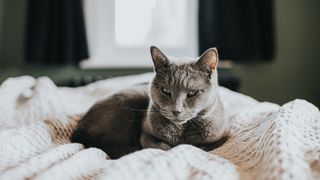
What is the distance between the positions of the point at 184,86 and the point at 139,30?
5.76 feet

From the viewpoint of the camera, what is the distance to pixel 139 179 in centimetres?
61

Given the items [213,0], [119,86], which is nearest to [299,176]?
[119,86]

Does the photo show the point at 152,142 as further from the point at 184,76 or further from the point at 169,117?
the point at 184,76

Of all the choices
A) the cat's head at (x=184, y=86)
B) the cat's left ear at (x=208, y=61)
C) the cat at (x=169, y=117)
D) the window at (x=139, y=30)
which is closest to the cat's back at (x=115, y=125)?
the cat at (x=169, y=117)

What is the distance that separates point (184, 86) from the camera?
97cm

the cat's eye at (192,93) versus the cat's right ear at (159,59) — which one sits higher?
the cat's right ear at (159,59)

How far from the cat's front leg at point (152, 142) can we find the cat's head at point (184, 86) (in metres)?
→ 0.07

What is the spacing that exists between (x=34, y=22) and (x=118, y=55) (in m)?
0.61

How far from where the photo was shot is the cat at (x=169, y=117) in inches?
38.6

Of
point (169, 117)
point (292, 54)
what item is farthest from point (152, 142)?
point (292, 54)

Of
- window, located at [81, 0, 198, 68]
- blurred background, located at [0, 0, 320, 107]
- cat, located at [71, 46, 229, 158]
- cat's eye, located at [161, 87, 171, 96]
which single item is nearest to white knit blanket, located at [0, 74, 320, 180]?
cat, located at [71, 46, 229, 158]

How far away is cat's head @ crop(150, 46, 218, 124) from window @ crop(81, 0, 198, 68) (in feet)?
5.18

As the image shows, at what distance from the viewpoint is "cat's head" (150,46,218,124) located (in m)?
0.97

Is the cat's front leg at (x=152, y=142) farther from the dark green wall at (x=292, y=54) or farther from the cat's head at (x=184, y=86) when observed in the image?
the dark green wall at (x=292, y=54)
